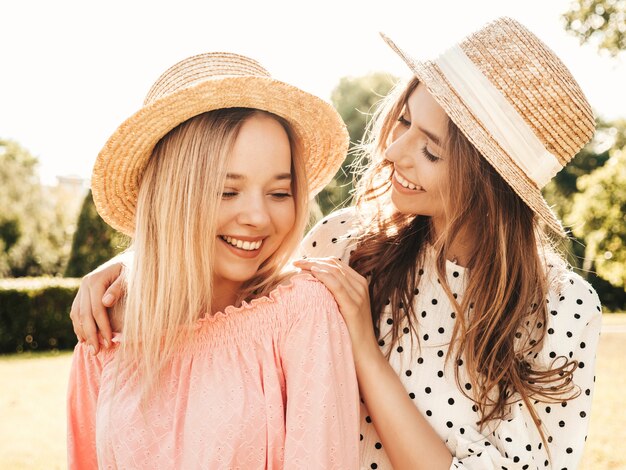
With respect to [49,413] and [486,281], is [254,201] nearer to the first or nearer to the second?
[486,281]

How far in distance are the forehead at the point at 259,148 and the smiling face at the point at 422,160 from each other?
43 centimetres

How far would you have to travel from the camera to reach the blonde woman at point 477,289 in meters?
2.53

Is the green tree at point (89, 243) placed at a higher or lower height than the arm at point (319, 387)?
lower

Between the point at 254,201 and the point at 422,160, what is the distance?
68 centimetres

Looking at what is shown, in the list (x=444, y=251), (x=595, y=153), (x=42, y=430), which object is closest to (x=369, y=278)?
(x=444, y=251)

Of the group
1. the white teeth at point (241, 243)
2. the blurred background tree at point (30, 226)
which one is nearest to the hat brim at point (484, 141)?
the white teeth at point (241, 243)

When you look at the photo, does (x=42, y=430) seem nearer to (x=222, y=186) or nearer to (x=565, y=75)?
(x=222, y=186)

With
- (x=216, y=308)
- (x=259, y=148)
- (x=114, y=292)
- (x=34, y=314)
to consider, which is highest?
(x=259, y=148)

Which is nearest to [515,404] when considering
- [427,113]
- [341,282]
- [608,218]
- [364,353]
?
[364,353]

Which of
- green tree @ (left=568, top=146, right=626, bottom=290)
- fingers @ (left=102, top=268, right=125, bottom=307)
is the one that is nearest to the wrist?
fingers @ (left=102, top=268, right=125, bottom=307)

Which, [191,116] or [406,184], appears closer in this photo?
[191,116]

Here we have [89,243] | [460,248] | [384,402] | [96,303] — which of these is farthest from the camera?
[89,243]

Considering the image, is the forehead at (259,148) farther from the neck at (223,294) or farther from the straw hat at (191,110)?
the neck at (223,294)

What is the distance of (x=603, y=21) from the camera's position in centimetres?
1184
